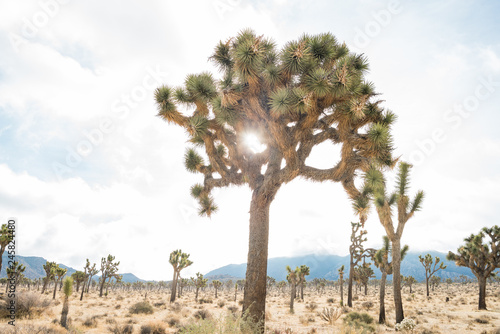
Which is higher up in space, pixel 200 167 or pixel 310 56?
pixel 310 56

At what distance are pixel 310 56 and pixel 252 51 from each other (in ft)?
6.26

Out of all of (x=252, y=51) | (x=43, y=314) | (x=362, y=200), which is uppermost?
(x=252, y=51)

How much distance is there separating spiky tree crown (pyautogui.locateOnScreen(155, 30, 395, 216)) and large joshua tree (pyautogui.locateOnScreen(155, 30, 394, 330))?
0.03m

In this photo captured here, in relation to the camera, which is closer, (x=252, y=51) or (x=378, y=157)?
(x=252, y=51)

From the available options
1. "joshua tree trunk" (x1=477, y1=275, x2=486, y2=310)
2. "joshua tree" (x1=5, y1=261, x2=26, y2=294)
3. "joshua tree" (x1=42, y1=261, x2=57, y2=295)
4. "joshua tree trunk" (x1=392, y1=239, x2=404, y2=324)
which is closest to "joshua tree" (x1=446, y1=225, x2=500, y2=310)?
"joshua tree trunk" (x1=477, y1=275, x2=486, y2=310)

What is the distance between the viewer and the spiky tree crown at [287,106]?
727 centimetres

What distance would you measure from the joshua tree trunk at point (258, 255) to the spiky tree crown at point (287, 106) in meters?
0.50

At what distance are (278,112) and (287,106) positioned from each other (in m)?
0.33

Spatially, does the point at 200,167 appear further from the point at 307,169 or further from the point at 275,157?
the point at 307,169

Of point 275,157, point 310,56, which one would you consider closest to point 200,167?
point 275,157

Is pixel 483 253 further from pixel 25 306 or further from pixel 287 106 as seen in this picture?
pixel 25 306

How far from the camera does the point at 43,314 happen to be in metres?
12.9

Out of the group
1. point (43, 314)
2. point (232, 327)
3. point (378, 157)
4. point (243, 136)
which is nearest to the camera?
point (232, 327)

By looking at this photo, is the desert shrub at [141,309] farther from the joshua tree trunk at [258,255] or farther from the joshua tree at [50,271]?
the joshua tree at [50,271]
